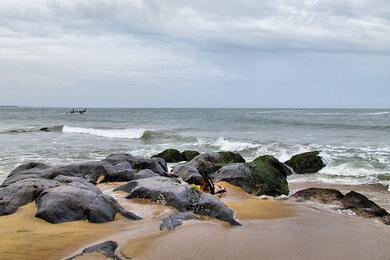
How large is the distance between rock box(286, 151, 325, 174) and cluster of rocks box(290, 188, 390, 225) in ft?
23.2

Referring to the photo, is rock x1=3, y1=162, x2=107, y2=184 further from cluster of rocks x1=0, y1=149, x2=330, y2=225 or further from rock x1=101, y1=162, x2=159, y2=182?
rock x1=101, y1=162, x2=159, y2=182

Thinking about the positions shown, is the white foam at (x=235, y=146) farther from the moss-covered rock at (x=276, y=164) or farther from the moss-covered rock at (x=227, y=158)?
the moss-covered rock at (x=276, y=164)

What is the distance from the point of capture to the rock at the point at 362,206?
9328 mm

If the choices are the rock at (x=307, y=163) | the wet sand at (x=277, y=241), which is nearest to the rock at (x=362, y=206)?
the wet sand at (x=277, y=241)

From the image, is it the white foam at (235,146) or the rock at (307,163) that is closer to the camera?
the rock at (307,163)

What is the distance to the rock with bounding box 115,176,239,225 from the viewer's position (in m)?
8.11

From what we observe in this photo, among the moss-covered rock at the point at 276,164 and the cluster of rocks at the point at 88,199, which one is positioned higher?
the cluster of rocks at the point at 88,199

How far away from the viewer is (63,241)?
625cm

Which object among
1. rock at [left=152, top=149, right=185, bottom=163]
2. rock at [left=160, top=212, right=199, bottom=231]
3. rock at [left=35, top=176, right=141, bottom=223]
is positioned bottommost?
rock at [left=152, top=149, right=185, bottom=163]

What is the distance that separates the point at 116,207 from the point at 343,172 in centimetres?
1204

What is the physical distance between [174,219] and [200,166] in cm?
810

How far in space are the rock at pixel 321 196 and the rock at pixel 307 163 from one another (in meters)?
7.08

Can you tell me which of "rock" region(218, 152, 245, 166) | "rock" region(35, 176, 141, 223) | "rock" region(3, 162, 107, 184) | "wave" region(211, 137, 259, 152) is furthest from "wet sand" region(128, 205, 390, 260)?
"wave" region(211, 137, 259, 152)

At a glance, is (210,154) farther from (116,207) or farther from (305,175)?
(116,207)
